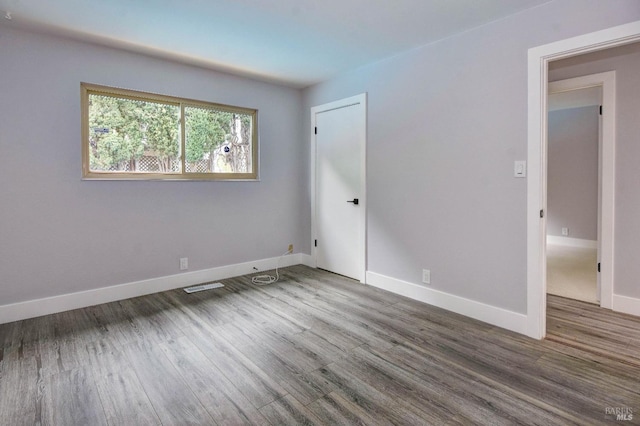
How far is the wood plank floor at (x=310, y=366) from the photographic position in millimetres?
1770

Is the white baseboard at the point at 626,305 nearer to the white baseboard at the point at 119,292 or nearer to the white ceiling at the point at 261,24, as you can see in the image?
the white ceiling at the point at 261,24

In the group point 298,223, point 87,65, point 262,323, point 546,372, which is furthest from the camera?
point 298,223

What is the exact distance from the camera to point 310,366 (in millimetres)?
2209

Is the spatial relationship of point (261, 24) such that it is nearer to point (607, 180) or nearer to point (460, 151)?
point (460, 151)

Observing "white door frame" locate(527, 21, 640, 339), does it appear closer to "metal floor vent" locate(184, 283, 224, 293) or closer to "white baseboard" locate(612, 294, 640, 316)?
"white baseboard" locate(612, 294, 640, 316)

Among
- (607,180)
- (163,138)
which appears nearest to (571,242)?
(607,180)

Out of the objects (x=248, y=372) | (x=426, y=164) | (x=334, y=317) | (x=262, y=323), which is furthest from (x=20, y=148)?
(x=426, y=164)

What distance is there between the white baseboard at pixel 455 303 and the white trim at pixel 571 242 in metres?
4.80

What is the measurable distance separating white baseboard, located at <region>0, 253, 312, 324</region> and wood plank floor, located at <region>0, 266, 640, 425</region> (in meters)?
0.11

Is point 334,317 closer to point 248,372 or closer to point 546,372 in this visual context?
point 248,372

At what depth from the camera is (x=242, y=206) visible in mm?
4301

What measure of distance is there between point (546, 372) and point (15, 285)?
4.13 m

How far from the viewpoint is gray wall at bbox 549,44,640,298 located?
9.71 ft

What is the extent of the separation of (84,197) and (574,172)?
7727 mm
